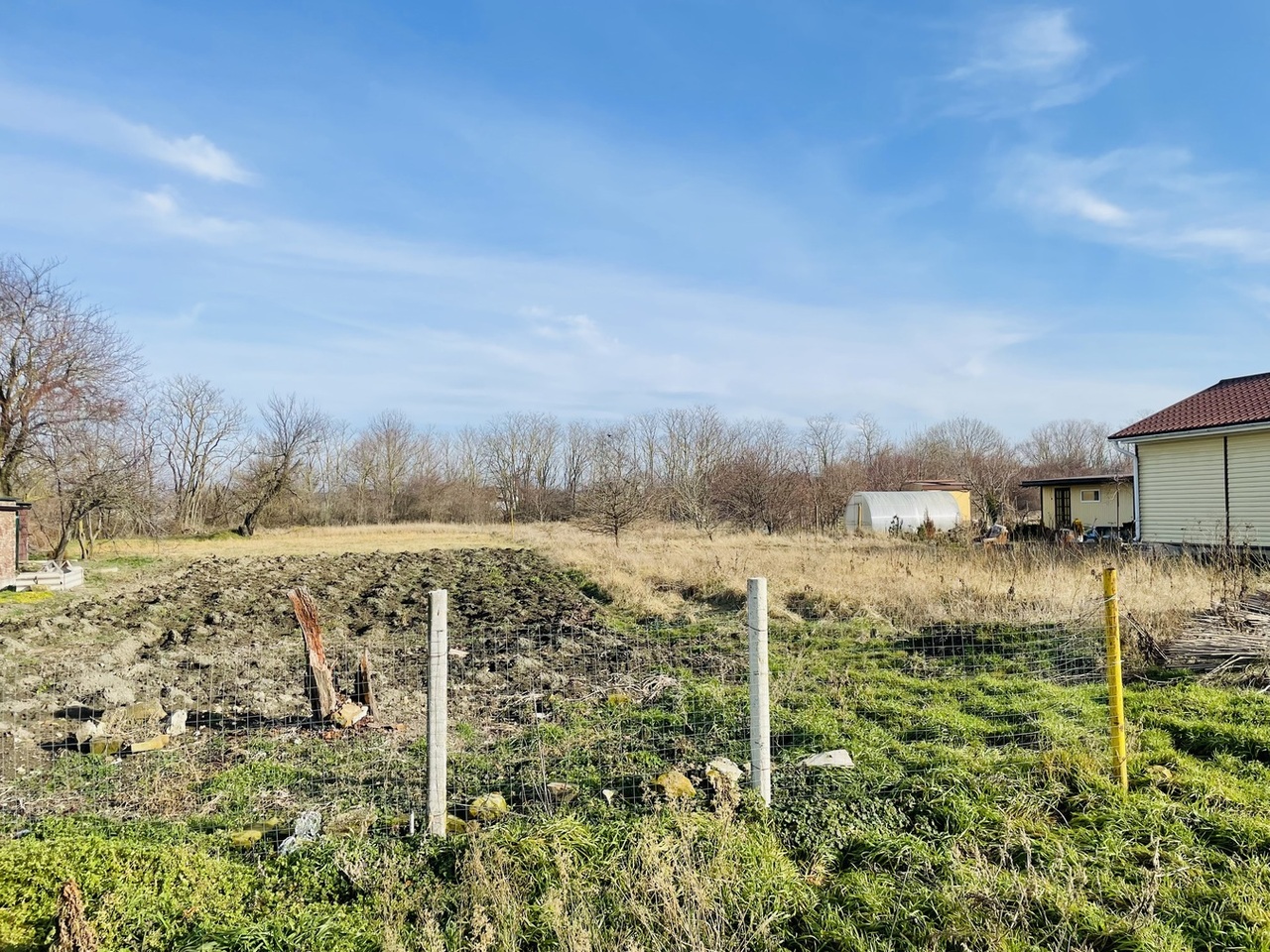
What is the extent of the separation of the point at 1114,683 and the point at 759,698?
233 cm

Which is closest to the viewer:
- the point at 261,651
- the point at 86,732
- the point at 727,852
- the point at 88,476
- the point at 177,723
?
the point at 727,852

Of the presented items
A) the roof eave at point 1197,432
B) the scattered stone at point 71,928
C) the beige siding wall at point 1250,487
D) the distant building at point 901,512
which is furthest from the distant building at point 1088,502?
the scattered stone at point 71,928

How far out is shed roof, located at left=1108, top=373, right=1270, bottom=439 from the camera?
61.5 ft

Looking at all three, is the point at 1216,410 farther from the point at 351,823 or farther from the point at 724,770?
the point at 351,823

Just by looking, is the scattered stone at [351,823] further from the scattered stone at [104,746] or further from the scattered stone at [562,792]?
the scattered stone at [104,746]

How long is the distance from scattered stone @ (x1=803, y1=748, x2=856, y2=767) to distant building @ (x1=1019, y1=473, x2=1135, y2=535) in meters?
30.0

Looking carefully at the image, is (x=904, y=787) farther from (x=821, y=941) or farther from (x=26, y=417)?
(x=26, y=417)

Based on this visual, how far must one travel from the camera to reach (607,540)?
31203 millimetres

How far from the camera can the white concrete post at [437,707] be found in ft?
13.9

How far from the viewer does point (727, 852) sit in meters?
3.79

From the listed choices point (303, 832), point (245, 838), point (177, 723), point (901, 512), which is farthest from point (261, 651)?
point (901, 512)

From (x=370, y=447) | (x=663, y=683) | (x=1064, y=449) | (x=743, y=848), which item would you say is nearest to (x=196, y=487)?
(x=370, y=447)

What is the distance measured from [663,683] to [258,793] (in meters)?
3.90

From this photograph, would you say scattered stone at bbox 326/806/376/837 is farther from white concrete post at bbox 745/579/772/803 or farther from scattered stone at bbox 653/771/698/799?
white concrete post at bbox 745/579/772/803
